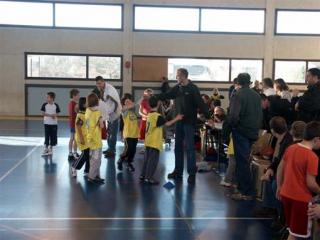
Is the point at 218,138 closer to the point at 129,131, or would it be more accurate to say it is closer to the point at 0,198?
the point at 129,131

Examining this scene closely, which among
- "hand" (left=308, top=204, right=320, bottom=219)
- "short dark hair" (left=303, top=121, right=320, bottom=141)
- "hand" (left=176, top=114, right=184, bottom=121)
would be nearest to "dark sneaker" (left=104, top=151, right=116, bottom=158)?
"hand" (left=176, top=114, right=184, bottom=121)

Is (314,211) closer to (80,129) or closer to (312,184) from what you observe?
(312,184)

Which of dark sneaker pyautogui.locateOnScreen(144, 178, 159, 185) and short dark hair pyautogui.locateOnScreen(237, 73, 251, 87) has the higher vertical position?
short dark hair pyautogui.locateOnScreen(237, 73, 251, 87)

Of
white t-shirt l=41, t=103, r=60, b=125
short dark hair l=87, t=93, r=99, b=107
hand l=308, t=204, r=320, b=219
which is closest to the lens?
hand l=308, t=204, r=320, b=219

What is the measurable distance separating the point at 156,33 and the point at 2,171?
13046 millimetres

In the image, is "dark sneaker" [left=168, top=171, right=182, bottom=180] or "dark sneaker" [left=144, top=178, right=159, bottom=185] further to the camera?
"dark sneaker" [left=168, top=171, right=182, bottom=180]

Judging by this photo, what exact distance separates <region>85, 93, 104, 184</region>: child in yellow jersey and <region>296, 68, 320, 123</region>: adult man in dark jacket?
335 cm

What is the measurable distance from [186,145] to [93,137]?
5.24 feet

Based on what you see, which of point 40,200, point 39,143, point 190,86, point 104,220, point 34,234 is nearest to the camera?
point 34,234

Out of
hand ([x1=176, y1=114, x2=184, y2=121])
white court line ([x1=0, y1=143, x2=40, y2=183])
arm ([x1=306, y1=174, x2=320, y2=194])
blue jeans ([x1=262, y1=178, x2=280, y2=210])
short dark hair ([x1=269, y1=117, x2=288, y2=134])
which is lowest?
white court line ([x1=0, y1=143, x2=40, y2=183])

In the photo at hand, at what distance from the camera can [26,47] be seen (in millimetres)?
20172

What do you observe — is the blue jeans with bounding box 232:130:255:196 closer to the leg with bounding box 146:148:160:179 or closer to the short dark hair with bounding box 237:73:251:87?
the short dark hair with bounding box 237:73:251:87

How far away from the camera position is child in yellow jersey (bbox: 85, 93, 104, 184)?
7836 mm

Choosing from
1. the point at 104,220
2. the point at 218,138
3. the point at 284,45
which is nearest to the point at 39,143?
the point at 218,138
